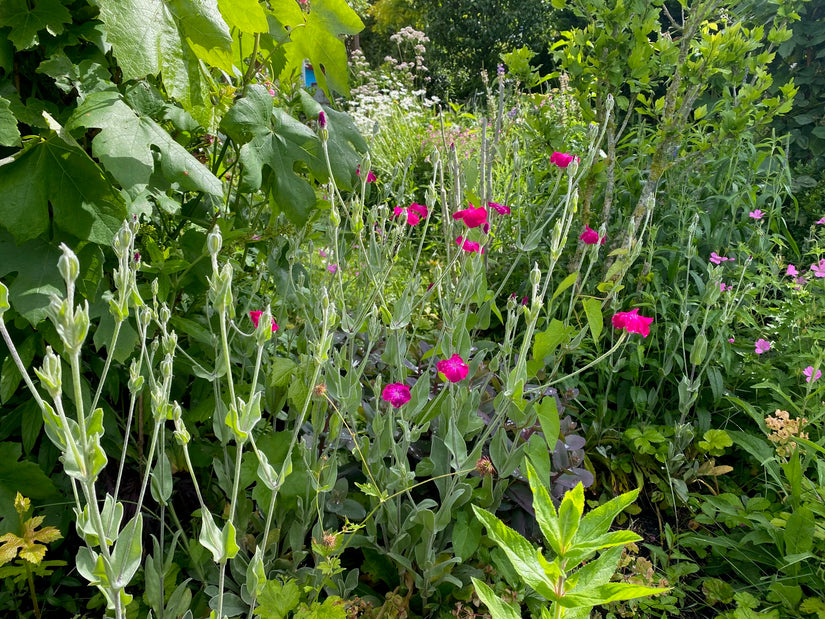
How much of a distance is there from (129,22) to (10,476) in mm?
996

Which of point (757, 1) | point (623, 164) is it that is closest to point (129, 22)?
point (623, 164)

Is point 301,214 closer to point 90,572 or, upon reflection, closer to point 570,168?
point 570,168

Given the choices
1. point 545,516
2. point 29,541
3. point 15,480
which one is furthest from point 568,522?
point 15,480

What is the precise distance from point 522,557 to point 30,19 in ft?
4.24

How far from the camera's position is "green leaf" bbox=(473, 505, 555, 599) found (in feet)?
2.44

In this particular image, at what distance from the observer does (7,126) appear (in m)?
1.02

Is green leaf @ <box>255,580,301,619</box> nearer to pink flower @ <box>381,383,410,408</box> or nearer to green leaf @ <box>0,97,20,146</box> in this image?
pink flower @ <box>381,383,410,408</box>

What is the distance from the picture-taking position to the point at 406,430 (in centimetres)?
135

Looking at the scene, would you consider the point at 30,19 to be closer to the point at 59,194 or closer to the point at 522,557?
the point at 59,194

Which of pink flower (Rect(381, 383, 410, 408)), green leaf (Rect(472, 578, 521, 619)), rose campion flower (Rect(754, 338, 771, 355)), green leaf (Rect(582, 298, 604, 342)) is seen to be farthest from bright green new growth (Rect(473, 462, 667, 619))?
rose campion flower (Rect(754, 338, 771, 355))

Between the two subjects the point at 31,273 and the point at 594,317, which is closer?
the point at 31,273

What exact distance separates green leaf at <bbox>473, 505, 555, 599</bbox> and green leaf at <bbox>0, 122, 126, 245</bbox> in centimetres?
90

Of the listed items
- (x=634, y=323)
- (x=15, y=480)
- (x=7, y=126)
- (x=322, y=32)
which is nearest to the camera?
(x=7, y=126)

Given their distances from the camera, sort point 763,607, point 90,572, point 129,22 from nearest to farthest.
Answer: point 90,572 < point 129,22 < point 763,607
